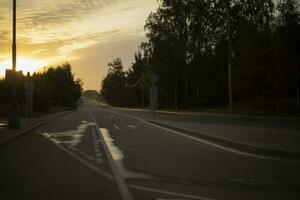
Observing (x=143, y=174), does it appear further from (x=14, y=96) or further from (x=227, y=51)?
(x=227, y=51)

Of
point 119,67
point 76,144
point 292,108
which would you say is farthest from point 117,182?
point 119,67

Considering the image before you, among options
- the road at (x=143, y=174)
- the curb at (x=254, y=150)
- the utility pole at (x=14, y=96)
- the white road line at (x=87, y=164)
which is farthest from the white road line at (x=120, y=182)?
the utility pole at (x=14, y=96)

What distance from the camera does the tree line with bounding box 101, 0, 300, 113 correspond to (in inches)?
1674

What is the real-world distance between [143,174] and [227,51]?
49227 millimetres

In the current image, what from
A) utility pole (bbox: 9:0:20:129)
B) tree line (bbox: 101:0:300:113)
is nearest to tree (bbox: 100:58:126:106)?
tree line (bbox: 101:0:300:113)

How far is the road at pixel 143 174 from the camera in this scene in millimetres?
8422

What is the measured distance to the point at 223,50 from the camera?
62625 mm

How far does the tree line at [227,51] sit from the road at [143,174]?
1140 inches

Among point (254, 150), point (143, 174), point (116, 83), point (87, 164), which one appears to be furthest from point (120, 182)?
point (116, 83)

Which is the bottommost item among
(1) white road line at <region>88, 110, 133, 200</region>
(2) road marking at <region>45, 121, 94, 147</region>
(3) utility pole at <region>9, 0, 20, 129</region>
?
(1) white road line at <region>88, 110, 133, 200</region>

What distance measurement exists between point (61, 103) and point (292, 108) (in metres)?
73.3

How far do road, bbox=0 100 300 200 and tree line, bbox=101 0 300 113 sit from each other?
29.0m

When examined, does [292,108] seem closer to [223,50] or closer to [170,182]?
[223,50]

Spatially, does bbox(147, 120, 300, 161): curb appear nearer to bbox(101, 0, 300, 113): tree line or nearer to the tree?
bbox(101, 0, 300, 113): tree line
